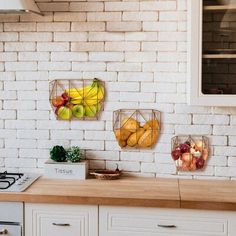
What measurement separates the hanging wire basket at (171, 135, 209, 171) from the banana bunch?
0.54m

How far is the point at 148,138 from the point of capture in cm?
261

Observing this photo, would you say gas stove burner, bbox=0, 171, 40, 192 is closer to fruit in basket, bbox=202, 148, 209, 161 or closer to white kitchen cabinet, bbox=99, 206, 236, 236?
white kitchen cabinet, bbox=99, 206, 236, 236

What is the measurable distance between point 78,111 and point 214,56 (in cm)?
88

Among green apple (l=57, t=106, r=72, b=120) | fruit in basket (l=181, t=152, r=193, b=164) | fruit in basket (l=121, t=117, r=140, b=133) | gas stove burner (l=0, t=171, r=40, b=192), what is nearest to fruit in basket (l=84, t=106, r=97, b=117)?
green apple (l=57, t=106, r=72, b=120)

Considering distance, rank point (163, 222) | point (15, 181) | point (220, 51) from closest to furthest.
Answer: point (163, 222)
point (220, 51)
point (15, 181)

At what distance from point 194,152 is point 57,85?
91 cm

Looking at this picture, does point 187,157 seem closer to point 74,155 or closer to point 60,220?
point 74,155

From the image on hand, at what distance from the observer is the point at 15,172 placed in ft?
9.05

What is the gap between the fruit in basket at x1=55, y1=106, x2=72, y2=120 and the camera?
2.68m

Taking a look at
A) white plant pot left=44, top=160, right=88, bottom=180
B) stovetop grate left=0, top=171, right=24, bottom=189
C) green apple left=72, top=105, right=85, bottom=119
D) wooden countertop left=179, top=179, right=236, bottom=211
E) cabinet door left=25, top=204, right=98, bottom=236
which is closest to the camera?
wooden countertop left=179, top=179, right=236, bottom=211

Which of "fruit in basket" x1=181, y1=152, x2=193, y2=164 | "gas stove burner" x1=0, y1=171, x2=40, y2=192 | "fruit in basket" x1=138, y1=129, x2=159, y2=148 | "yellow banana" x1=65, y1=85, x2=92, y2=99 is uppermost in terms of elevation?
"yellow banana" x1=65, y1=85, x2=92, y2=99

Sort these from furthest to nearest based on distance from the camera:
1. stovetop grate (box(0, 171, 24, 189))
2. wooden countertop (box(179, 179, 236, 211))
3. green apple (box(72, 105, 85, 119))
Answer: green apple (box(72, 105, 85, 119)), stovetop grate (box(0, 171, 24, 189)), wooden countertop (box(179, 179, 236, 211))

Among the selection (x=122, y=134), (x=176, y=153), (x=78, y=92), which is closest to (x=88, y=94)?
(x=78, y=92)

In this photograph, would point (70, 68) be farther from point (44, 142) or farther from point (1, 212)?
point (1, 212)
